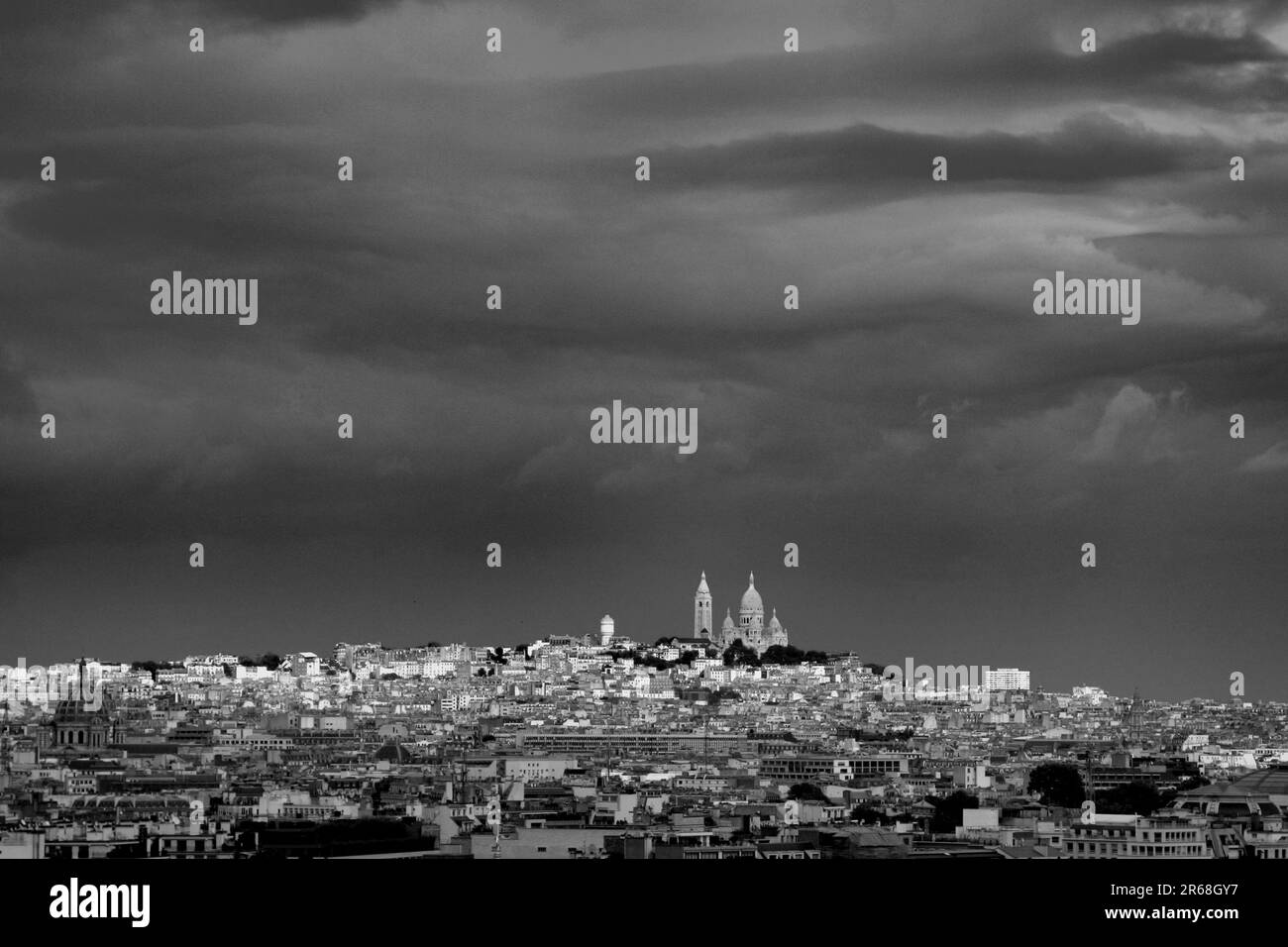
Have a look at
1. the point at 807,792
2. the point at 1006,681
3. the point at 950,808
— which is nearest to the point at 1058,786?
the point at 807,792

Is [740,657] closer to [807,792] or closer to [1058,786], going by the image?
[807,792]

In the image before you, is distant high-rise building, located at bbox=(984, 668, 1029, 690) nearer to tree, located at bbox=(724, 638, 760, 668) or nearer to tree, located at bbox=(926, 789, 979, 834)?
tree, located at bbox=(724, 638, 760, 668)

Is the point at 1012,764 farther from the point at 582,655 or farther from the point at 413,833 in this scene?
the point at 582,655

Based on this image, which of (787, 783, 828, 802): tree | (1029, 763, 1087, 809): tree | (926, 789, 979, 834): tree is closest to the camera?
(926, 789, 979, 834): tree

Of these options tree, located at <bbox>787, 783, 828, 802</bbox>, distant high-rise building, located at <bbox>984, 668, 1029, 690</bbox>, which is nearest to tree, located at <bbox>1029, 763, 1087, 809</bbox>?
tree, located at <bbox>787, 783, 828, 802</bbox>
